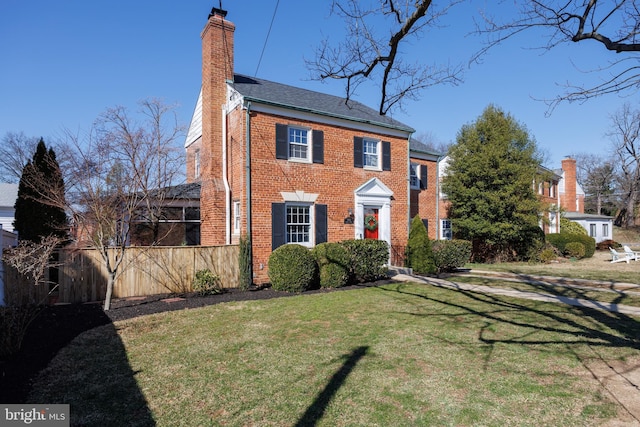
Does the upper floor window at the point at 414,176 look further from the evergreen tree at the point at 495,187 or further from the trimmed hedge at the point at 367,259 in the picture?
the trimmed hedge at the point at 367,259

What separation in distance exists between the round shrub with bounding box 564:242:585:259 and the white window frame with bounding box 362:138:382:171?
47.9ft

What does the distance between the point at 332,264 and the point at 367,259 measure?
1.44 meters

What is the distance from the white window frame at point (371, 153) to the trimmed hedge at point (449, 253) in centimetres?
407

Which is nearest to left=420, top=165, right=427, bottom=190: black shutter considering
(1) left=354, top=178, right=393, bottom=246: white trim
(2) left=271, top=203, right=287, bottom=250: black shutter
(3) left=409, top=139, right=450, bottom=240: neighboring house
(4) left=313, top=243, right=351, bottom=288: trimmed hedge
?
(3) left=409, top=139, right=450, bottom=240: neighboring house

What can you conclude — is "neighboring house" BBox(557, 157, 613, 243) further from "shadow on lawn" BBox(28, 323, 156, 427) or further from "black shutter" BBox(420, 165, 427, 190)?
"shadow on lawn" BBox(28, 323, 156, 427)

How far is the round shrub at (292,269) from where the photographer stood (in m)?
10.8

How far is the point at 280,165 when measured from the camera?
12.6 m

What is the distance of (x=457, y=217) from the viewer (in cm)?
2058

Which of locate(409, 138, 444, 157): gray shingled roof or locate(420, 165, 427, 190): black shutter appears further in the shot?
locate(420, 165, 427, 190): black shutter

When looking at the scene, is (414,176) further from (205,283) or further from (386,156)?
(205,283)

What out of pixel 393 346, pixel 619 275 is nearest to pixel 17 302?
pixel 393 346

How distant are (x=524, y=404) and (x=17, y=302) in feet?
32.3

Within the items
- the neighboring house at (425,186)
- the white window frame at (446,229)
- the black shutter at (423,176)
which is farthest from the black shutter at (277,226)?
the white window frame at (446,229)

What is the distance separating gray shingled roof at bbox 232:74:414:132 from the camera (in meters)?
12.8
